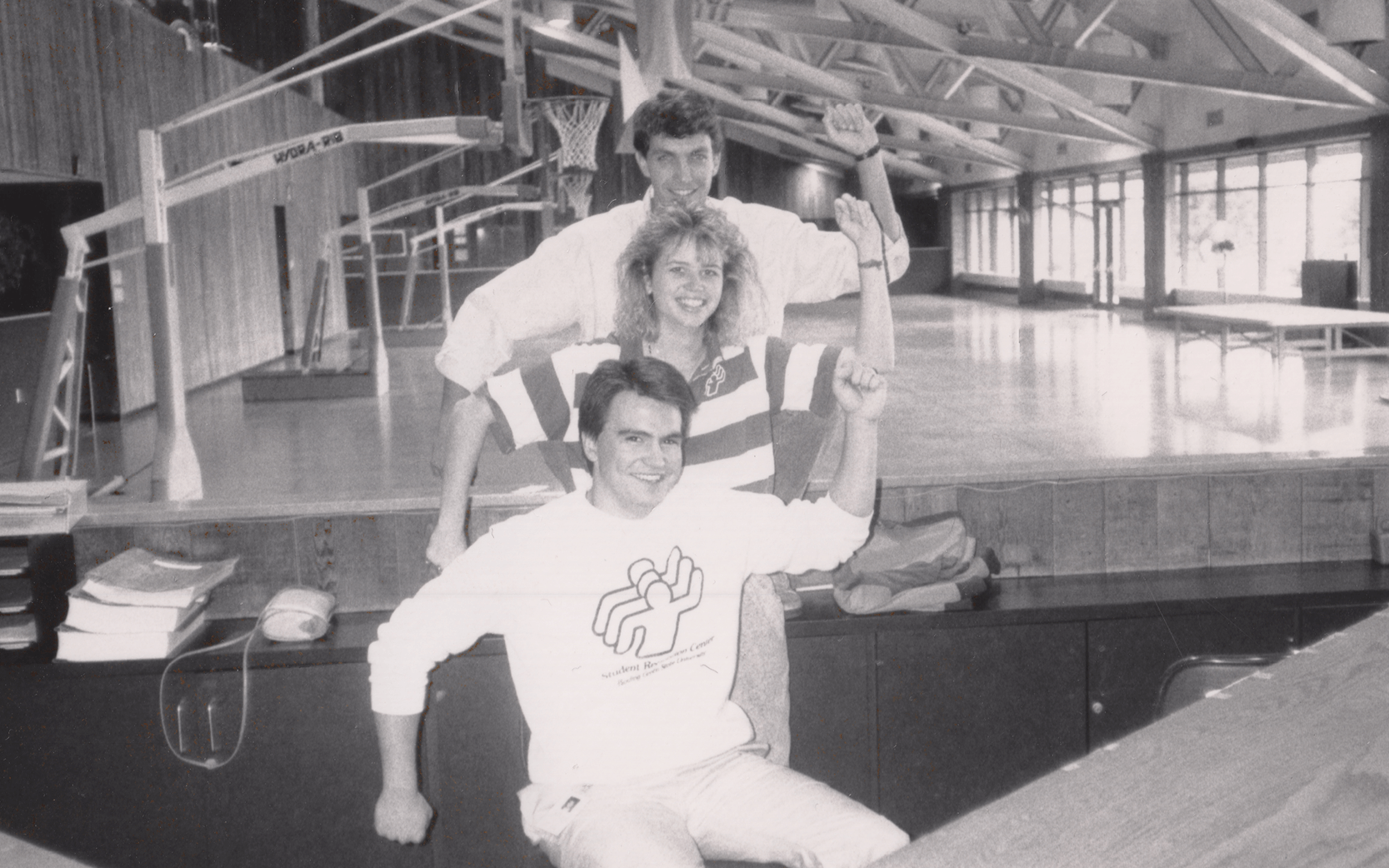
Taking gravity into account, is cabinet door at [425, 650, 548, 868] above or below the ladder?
below

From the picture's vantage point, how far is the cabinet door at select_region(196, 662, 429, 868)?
3076 mm

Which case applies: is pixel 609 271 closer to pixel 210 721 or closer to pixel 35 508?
pixel 210 721

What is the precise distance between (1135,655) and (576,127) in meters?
14.0

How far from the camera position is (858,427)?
7.59 ft

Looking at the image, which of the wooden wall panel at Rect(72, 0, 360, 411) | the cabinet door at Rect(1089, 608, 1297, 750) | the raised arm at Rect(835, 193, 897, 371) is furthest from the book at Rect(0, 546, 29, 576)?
the wooden wall panel at Rect(72, 0, 360, 411)

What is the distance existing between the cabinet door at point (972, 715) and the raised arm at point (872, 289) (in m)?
0.79

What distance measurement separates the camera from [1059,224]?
25.3m

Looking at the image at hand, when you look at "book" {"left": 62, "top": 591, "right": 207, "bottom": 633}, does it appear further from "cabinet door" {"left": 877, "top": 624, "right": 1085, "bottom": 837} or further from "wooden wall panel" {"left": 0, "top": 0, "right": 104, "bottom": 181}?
"wooden wall panel" {"left": 0, "top": 0, "right": 104, "bottom": 181}

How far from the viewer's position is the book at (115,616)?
10.0 ft

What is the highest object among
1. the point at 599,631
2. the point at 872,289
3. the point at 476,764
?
the point at 872,289

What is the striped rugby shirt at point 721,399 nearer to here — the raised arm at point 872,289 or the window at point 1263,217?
the raised arm at point 872,289

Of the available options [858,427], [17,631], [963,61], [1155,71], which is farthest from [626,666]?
[963,61]

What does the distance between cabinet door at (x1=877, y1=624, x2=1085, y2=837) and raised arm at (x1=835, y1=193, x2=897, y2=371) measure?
2.59 ft

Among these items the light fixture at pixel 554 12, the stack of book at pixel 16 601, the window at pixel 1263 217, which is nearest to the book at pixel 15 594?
the stack of book at pixel 16 601
